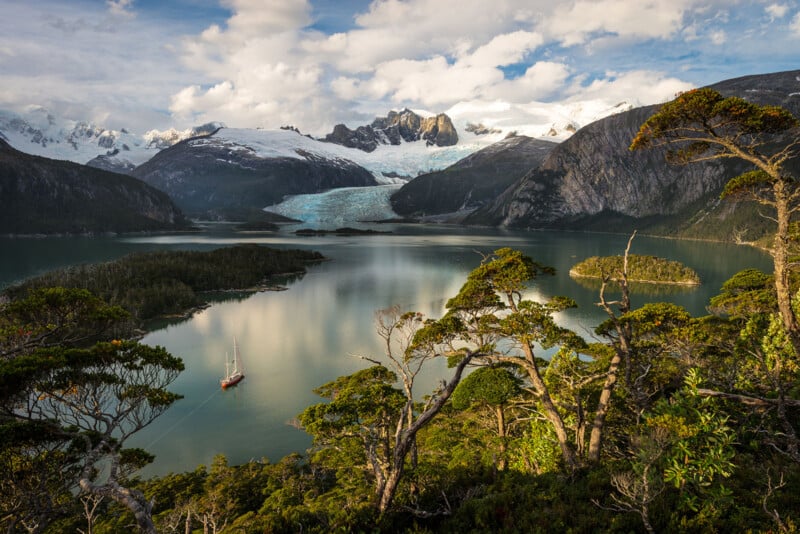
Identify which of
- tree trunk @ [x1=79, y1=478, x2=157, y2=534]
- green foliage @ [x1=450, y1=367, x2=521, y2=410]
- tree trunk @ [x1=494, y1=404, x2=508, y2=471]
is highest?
tree trunk @ [x1=79, y1=478, x2=157, y2=534]

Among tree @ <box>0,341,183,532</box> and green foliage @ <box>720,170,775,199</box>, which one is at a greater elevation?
green foliage @ <box>720,170,775,199</box>

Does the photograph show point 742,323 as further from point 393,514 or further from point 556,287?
point 556,287

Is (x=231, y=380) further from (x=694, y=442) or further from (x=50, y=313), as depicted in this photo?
(x=694, y=442)

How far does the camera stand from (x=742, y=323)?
23.5 metres

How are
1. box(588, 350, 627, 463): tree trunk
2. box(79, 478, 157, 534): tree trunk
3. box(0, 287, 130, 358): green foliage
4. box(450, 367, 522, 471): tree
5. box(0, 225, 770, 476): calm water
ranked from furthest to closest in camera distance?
box(0, 225, 770, 476): calm water, box(450, 367, 522, 471): tree, box(0, 287, 130, 358): green foliage, box(588, 350, 627, 463): tree trunk, box(79, 478, 157, 534): tree trunk

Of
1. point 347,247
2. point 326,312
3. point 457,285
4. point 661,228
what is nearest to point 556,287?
point 457,285

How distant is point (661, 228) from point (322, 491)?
8410 inches

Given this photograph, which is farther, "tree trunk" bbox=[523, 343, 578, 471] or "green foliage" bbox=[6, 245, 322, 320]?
"green foliage" bbox=[6, 245, 322, 320]

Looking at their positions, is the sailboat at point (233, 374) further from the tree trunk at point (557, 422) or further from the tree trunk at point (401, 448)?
the tree trunk at point (401, 448)

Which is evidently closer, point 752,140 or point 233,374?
point 752,140

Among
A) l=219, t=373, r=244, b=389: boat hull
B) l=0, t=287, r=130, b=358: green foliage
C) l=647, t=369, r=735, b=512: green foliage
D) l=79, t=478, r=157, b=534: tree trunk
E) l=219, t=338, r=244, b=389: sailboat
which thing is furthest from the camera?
l=219, t=338, r=244, b=389: sailboat

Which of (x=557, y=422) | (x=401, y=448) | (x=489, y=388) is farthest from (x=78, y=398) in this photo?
(x=489, y=388)

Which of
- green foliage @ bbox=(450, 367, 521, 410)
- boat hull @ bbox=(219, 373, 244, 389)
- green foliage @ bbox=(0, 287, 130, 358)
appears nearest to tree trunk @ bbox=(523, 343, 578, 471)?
green foliage @ bbox=(450, 367, 521, 410)

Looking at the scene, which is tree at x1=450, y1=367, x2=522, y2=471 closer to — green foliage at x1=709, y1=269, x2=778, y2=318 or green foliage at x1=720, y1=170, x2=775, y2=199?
green foliage at x1=720, y1=170, x2=775, y2=199
